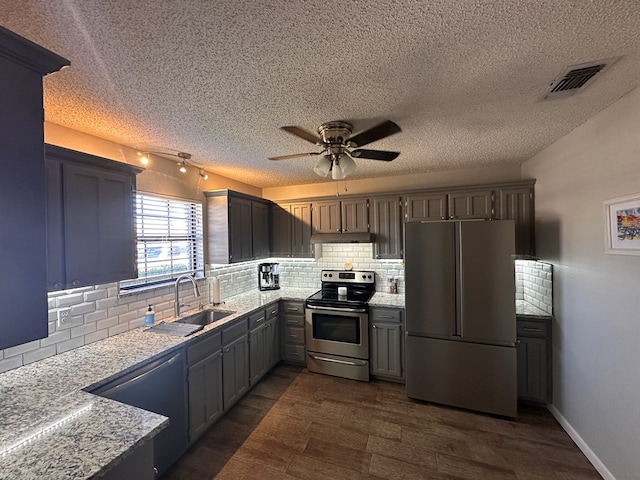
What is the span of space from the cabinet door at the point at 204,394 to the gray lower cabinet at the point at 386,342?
175cm

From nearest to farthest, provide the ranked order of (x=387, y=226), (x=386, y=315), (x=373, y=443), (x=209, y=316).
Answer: (x=373, y=443)
(x=209, y=316)
(x=386, y=315)
(x=387, y=226)

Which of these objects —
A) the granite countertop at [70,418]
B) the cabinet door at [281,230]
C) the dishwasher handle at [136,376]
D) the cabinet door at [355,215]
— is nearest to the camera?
the granite countertop at [70,418]

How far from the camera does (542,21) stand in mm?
1082

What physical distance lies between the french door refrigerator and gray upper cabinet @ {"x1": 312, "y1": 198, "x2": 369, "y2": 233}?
0.88 meters

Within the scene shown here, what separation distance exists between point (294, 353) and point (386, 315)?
1359 millimetres

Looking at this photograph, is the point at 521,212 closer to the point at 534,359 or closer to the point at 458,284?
the point at 458,284

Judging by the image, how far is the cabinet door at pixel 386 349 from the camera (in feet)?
10.4

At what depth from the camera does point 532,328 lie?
2.68 meters

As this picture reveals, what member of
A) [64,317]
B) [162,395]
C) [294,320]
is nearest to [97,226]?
[64,317]

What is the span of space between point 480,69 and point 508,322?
7.45 ft

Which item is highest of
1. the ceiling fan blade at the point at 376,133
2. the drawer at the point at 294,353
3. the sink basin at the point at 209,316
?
the ceiling fan blade at the point at 376,133

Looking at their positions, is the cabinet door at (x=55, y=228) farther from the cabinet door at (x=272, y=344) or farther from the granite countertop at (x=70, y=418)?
the cabinet door at (x=272, y=344)

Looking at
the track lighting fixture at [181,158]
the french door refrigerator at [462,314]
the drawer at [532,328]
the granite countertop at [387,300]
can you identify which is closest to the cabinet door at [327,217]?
the granite countertop at [387,300]

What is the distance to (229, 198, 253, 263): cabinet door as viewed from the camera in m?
3.27
